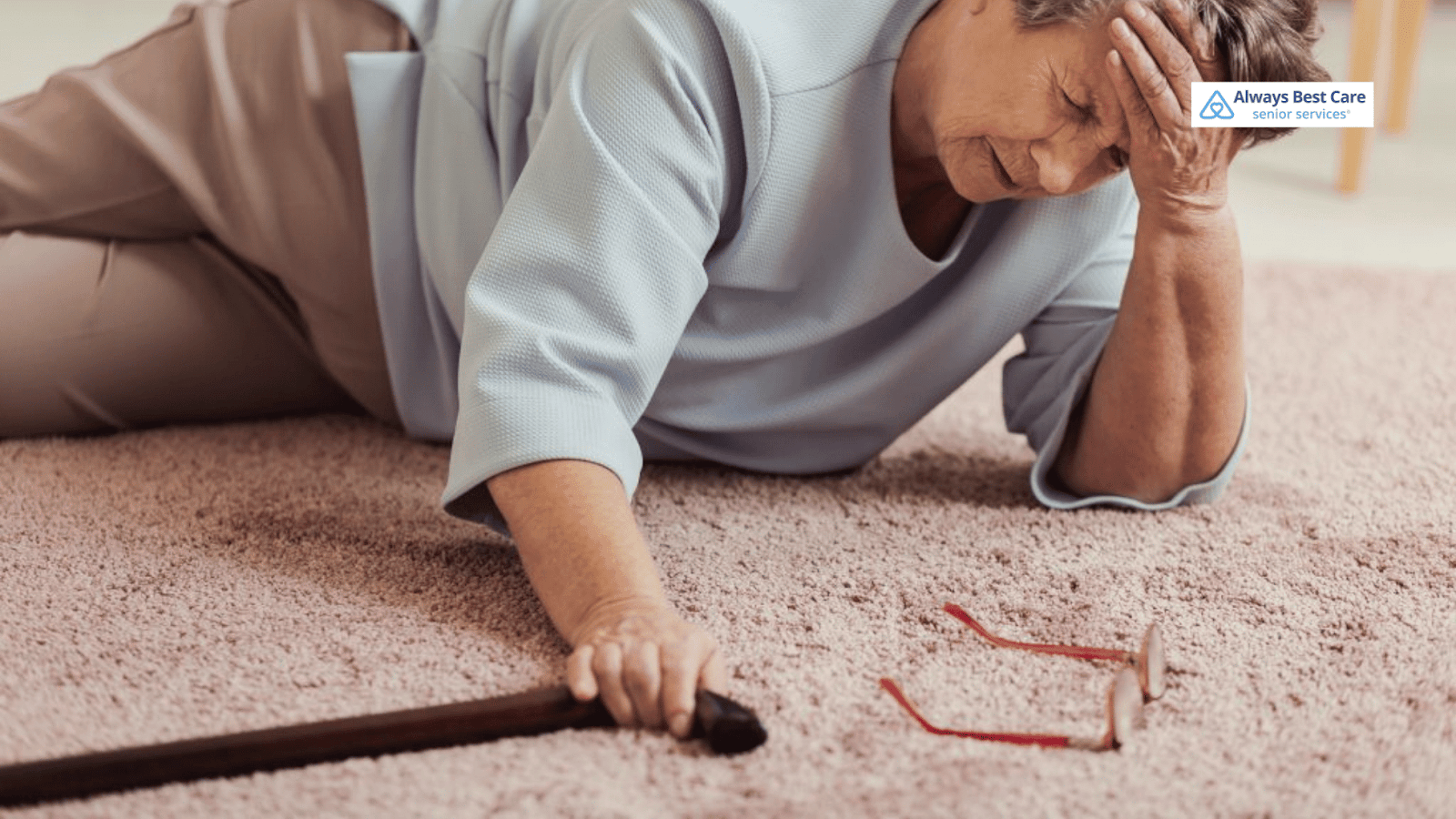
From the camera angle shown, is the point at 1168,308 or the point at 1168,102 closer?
the point at 1168,102

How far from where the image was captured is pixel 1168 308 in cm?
118

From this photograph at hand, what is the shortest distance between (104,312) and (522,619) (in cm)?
61

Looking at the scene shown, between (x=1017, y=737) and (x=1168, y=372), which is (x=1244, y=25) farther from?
(x=1017, y=737)

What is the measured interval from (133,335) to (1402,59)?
242cm

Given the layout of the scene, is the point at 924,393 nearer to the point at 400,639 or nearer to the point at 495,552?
the point at 495,552

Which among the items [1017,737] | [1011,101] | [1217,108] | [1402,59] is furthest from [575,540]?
[1402,59]

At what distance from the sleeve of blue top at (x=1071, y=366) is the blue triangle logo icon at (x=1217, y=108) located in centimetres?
28

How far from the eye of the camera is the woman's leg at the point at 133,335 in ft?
4.56

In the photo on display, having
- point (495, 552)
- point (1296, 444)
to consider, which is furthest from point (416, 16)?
point (1296, 444)

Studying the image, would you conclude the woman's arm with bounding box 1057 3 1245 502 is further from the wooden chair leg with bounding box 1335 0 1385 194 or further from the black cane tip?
the wooden chair leg with bounding box 1335 0 1385 194

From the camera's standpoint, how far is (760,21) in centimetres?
108

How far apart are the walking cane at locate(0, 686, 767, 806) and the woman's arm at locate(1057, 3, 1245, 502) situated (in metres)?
0.49

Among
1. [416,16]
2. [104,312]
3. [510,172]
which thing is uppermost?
[416,16]

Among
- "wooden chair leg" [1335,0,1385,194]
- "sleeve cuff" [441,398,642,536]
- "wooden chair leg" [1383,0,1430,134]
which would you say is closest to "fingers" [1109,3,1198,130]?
"sleeve cuff" [441,398,642,536]
